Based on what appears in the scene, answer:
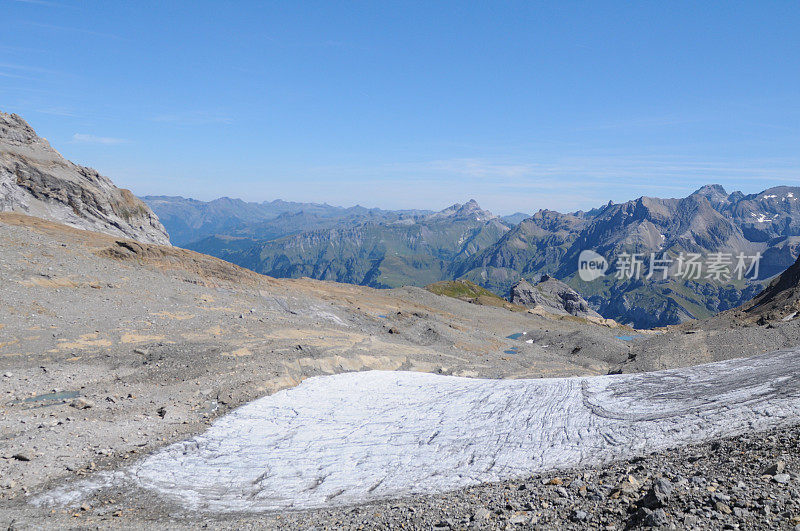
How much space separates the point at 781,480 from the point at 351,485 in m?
13.8

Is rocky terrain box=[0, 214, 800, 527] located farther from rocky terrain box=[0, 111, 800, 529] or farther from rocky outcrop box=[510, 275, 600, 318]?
rocky outcrop box=[510, 275, 600, 318]

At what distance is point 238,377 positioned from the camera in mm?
28672

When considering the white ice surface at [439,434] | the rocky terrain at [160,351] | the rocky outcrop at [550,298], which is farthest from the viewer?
the rocky outcrop at [550,298]

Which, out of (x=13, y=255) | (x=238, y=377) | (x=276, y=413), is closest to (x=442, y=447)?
(x=276, y=413)

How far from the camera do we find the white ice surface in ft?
55.4

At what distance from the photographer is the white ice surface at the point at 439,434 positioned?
664 inches

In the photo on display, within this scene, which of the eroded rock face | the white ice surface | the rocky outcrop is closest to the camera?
the white ice surface

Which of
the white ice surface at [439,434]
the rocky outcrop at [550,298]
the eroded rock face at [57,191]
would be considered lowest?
the rocky outcrop at [550,298]

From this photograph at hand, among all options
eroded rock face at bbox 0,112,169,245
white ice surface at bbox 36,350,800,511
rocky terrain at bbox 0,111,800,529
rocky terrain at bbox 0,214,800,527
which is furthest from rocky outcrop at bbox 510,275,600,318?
white ice surface at bbox 36,350,800,511

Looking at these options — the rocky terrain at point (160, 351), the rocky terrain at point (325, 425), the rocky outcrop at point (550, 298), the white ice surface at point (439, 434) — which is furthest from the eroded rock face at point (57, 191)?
the rocky outcrop at point (550, 298)

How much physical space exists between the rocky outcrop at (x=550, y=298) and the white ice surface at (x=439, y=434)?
411 ft

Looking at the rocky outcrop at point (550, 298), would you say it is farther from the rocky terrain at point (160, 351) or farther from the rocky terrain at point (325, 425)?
the rocky terrain at point (325, 425)

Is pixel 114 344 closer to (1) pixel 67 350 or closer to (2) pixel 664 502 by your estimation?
(1) pixel 67 350

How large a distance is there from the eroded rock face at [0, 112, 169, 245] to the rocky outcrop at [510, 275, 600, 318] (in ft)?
387
